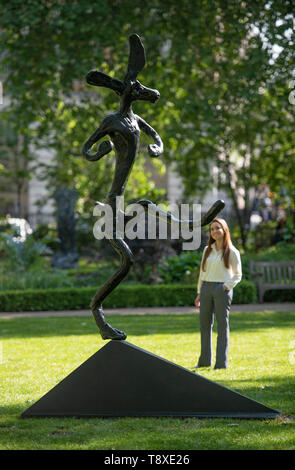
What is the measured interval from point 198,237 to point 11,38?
8.21m

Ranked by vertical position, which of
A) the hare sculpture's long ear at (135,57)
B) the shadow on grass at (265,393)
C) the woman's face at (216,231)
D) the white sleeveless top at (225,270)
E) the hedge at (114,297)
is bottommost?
the shadow on grass at (265,393)

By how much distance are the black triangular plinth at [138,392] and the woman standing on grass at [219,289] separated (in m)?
2.11

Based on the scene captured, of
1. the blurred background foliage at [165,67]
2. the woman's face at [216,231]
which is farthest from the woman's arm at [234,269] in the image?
the blurred background foliage at [165,67]

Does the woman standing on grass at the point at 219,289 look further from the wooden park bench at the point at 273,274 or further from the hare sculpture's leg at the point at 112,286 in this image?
the wooden park bench at the point at 273,274

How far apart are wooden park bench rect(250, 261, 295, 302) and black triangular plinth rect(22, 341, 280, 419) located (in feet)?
30.9

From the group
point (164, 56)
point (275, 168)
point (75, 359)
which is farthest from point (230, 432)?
point (275, 168)

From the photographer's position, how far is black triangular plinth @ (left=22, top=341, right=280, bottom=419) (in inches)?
228

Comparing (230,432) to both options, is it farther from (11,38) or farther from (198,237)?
(11,38)

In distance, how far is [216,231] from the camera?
8000 mm

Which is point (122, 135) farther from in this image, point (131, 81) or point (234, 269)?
point (234, 269)

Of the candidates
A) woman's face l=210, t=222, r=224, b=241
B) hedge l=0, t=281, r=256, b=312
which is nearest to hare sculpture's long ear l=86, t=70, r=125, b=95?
woman's face l=210, t=222, r=224, b=241

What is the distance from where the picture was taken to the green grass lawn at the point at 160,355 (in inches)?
205

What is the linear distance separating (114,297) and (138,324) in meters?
2.71

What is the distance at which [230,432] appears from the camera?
5363mm
